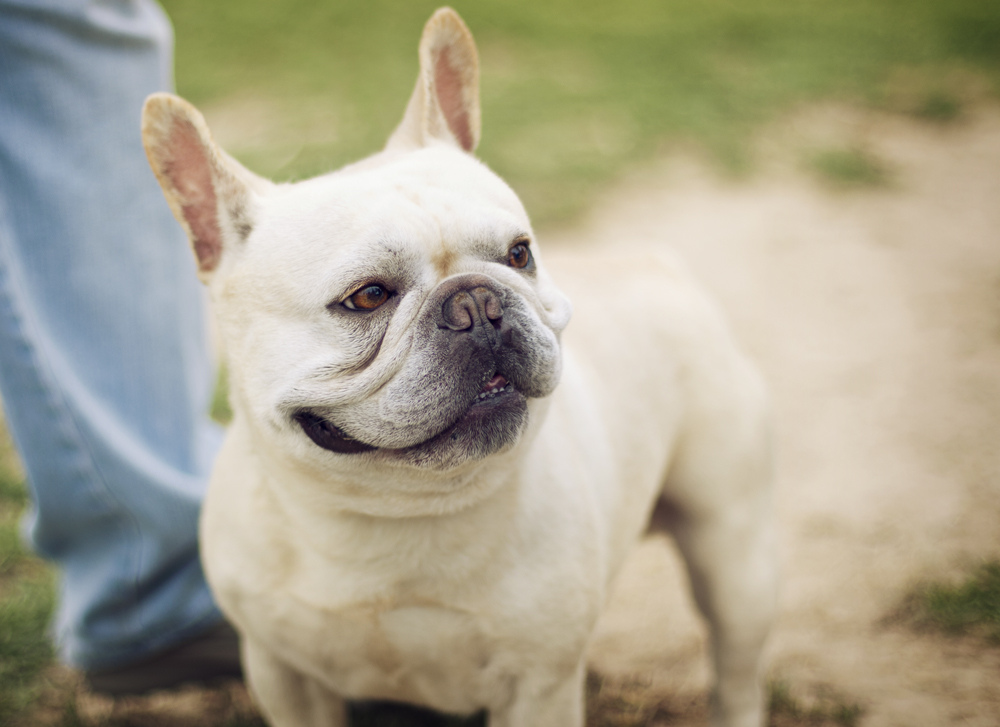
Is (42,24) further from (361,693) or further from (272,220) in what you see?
(361,693)

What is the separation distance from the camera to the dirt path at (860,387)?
2.76 metres

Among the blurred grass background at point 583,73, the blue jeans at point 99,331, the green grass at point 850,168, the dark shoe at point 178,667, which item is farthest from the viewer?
the blurred grass background at point 583,73

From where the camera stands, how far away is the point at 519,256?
5.68 feet

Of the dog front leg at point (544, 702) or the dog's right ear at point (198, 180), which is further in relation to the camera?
the dog front leg at point (544, 702)

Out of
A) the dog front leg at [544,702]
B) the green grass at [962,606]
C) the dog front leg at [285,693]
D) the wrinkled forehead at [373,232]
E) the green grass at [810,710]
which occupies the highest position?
the wrinkled forehead at [373,232]

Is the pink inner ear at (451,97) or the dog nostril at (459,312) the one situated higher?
the pink inner ear at (451,97)

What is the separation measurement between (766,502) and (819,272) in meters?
2.69

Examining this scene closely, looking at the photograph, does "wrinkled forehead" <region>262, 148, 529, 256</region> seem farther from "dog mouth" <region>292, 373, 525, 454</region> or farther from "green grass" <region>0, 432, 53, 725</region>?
"green grass" <region>0, 432, 53, 725</region>

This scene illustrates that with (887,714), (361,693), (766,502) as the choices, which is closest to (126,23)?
(361,693)

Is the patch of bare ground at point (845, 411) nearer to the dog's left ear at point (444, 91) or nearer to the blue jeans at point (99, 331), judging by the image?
the blue jeans at point (99, 331)

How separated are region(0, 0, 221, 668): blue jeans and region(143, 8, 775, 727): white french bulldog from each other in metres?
0.54

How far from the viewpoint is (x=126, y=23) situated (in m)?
2.18

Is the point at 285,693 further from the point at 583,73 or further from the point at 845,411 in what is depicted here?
the point at 583,73

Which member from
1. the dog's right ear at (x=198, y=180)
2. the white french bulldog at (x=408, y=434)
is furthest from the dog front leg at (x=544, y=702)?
the dog's right ear at (x=198, y=180)
